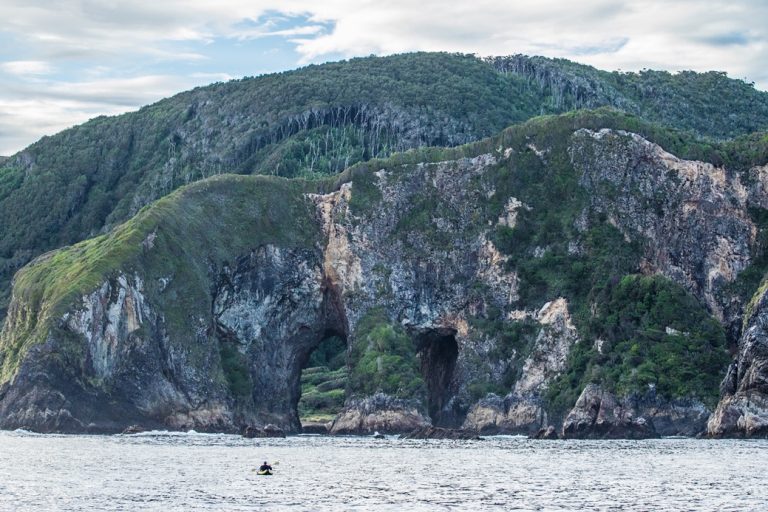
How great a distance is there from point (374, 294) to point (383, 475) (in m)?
78.3

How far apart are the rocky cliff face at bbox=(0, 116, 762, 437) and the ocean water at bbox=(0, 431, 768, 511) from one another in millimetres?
18851

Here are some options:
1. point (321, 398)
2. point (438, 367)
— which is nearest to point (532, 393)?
point (438, 367)

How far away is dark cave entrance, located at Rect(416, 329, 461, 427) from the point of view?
156875 mm

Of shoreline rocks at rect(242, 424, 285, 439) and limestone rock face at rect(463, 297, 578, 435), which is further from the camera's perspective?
limestone rock face at rect(463, 297, 578, 435)

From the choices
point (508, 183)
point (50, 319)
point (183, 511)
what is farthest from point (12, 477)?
point (508, 183)

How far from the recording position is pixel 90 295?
143625 mm

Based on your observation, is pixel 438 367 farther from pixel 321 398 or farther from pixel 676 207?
pixel 676 207

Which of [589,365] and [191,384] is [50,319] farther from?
[589,365]

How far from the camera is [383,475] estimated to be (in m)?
84.4

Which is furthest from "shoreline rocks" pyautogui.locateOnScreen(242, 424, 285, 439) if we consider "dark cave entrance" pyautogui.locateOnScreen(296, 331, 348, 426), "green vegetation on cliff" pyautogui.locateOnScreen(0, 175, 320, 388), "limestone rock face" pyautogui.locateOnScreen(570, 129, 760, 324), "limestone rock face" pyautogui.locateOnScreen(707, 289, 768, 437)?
"limestone rock face" pyautogui.locateOnScreen(570, 129, 760, 324)

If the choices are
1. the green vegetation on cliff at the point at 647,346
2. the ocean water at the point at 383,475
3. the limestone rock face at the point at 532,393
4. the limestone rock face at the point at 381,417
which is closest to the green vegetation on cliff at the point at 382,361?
the limestone rock face at the point at 381,417

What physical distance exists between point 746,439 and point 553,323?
3818cm

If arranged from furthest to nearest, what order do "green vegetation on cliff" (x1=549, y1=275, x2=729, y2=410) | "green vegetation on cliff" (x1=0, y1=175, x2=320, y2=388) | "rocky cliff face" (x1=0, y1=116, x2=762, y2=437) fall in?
"green vegetation on cliff" (x1=0, y1=175, x2=320, y2=388) < "rocky cliff face" (x1=0, y1=116, x2=762, y2=437) < "green vegetation on cliff" (x1=549, y1=275, x2=729, y2=410)

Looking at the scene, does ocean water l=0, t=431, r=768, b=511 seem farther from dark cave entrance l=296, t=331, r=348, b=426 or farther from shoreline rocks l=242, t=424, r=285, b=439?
dark cave entrance l=296, t=331, r=348, b=426
